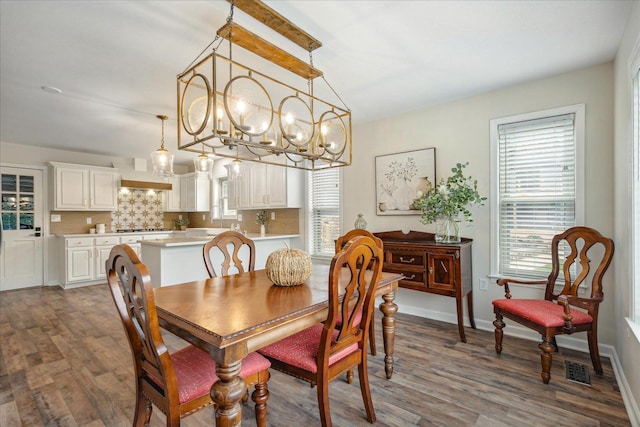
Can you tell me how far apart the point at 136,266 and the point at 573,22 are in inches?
118

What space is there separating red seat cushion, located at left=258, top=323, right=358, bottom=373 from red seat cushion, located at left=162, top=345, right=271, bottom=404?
3.5 inches

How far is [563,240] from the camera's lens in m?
2.88

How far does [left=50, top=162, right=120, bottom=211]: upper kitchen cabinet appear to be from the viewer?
18.2 ft

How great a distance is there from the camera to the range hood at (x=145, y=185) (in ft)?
20.7

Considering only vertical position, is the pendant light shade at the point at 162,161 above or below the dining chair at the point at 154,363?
above

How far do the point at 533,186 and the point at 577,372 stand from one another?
1.62 m

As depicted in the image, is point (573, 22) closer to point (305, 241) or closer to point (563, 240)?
point (563, 240)

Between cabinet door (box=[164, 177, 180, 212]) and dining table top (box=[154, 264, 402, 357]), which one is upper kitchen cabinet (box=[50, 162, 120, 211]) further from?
dining table top (box=[154, 264, 402, 357])

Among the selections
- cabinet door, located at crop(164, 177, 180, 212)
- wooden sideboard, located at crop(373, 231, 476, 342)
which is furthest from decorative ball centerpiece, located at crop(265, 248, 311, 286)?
cabinet door, located at crop(164, 177, 180, 212)

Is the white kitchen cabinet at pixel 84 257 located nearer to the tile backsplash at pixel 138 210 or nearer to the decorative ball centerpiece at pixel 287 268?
the tile backsplash at pixel 138 210

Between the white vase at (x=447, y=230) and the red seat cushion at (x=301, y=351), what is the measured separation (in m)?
1.85

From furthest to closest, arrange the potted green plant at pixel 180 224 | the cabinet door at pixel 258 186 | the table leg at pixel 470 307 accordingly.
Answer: the potted green plant at pixel 180 224 < the cabinet door at pixel 258 186 < the table leg at pixel 470 307

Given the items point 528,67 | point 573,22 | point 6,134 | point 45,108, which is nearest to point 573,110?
point 528,67

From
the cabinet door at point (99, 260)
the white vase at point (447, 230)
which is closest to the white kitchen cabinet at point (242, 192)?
the cabinet door at point (99, 260)
